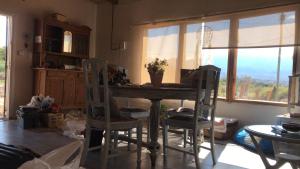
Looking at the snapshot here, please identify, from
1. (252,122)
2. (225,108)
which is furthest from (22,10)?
(252,122)

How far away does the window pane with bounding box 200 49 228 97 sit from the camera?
4.76 meters

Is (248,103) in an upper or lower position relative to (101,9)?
lower

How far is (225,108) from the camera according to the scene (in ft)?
15.4

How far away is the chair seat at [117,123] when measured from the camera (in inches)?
97.6

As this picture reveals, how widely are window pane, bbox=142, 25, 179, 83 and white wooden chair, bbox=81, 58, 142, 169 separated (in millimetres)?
2804

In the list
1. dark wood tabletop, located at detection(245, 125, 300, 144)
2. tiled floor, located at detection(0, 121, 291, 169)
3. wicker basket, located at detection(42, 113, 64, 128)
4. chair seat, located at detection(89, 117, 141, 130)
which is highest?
dark wood tabletop, located at detection(245, 125, 300, 144)

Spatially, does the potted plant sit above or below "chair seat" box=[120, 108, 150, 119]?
above

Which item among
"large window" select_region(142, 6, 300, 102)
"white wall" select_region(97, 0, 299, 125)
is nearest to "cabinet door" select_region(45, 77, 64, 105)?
"white wall" select_region(97, 0, 299, 125)

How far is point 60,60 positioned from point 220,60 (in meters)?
3.48

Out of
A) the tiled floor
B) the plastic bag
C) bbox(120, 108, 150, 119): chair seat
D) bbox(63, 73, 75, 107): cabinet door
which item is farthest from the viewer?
bbox(63, 73, 75, 107): cabinet door

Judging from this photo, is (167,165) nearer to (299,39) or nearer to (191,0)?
(299,39)

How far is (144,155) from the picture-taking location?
3.15 m

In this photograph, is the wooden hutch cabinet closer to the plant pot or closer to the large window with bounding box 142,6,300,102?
the large window with bounding box 142,6,300,102

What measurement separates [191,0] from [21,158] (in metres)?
4.78
